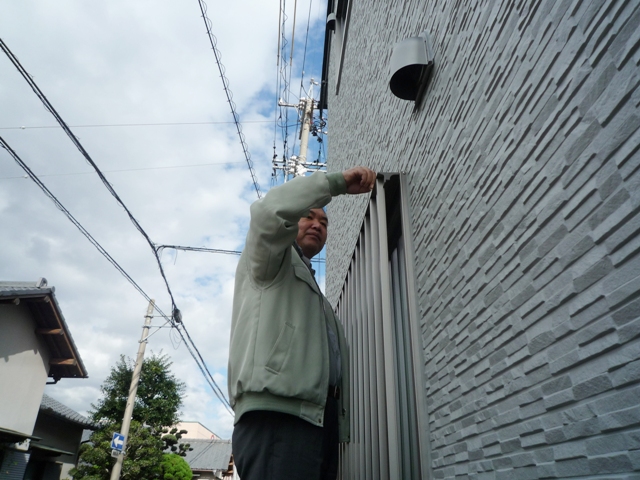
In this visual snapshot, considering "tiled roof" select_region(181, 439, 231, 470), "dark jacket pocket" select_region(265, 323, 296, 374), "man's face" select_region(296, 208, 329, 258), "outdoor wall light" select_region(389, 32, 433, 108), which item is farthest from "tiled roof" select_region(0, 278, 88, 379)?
"tiled roof" select_region(181, 439, 231, 470)

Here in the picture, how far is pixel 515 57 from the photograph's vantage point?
3.48 ft

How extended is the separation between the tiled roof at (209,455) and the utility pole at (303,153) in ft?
70.6

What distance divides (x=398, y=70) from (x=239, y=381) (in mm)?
1395

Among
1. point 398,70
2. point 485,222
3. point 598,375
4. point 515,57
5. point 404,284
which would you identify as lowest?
point 598,375

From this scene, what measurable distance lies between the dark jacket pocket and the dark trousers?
134mm

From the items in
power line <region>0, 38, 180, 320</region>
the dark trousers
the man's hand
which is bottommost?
the dark trousers

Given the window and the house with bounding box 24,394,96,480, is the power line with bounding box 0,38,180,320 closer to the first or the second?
the window

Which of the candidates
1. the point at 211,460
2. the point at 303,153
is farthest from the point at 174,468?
the point at 211,460

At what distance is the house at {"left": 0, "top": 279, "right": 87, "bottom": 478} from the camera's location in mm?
8102

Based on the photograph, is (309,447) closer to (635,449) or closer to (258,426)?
(258,426)

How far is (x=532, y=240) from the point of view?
3.13 feet

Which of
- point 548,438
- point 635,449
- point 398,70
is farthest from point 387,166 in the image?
point 635,449

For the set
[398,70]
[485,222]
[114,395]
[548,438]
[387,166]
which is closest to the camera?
[548,438]

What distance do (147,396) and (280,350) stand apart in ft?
51.9
